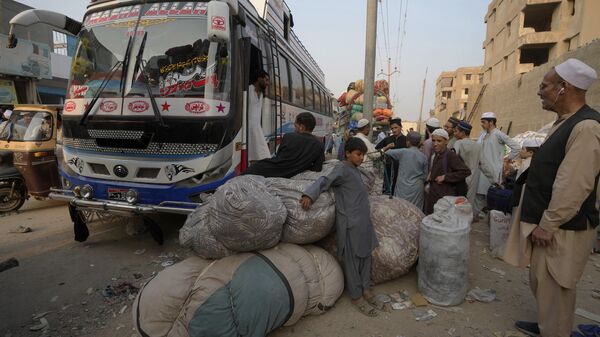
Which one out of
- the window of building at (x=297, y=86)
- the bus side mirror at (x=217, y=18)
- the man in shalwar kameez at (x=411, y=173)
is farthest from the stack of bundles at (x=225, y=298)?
the window of building at (x=297, y=86)

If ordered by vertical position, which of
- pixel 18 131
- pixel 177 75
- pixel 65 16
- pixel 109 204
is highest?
pixel 65 16

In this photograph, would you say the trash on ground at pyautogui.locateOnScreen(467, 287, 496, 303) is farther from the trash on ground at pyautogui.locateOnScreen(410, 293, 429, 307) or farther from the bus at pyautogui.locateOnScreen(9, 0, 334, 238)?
the bus at pyautogui.locateOnScreen(9, 0, 334, 238)

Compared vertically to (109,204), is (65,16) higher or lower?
higher

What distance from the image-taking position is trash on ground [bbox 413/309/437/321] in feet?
9.74

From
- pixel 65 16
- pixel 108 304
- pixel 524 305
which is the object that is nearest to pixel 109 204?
pixel 108 304

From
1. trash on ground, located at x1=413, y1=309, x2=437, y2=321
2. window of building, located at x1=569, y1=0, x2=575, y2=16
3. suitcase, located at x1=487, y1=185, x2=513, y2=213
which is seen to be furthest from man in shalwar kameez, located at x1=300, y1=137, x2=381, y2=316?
window of building, located at x1=569, y1=0, x2=575, y2=16

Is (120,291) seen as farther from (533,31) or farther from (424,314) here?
(533,31)


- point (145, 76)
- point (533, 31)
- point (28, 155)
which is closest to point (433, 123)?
point (145, 76)

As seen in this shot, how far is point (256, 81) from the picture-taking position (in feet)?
15.2

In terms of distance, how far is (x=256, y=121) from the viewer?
4574 mm

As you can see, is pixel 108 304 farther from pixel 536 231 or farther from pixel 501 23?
pixel 501 23

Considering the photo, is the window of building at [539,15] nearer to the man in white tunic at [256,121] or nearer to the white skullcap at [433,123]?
the white skullcap at [433,123]

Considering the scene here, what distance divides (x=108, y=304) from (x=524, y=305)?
12.8 ft

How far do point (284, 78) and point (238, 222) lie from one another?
4.75 meters
